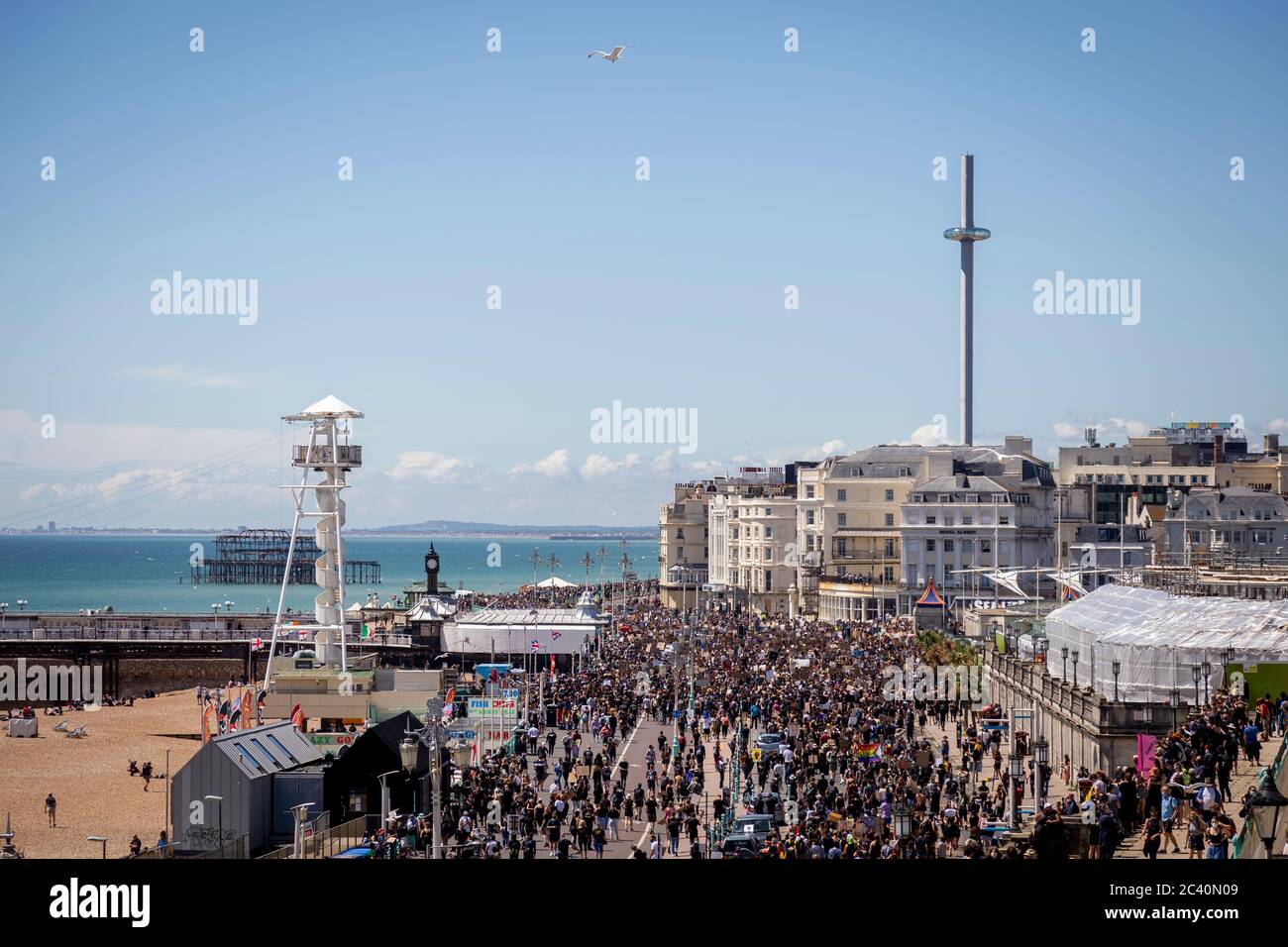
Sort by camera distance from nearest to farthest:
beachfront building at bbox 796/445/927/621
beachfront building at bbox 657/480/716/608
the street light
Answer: the street light < beachfront building at bbox 796/445/927/621 < beachfront building at bbox 657/480/716/608

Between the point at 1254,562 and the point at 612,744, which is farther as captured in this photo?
the point at 1254,562

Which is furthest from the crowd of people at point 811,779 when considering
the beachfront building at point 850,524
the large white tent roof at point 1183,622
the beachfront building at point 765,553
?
the beachfront building at point 765,553

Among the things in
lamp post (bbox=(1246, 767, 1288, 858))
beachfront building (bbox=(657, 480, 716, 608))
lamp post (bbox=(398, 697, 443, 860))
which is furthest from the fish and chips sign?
beachfront building (bbox=(657, 480, 716, 608))

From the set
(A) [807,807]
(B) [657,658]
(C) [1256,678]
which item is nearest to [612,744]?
(A) [807,807]

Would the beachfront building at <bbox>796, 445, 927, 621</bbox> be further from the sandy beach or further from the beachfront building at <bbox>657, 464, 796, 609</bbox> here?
the sandy beach

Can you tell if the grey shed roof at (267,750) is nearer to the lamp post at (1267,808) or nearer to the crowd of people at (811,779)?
the crowd of people at (811,779)

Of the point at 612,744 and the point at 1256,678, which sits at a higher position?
the point at 1256,678
